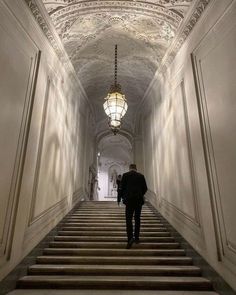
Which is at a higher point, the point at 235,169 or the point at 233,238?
the point at 235,169

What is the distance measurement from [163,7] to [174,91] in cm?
174

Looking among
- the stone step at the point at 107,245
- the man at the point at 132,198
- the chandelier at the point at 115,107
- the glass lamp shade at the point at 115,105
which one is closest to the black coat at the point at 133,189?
the man at the point at 132,198

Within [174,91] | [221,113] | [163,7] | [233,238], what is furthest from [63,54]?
[233,238]

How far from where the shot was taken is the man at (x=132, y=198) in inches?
168

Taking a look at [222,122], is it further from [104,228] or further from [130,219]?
[104,228]

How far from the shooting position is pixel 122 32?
227 inches

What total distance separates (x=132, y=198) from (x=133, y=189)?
0.57 feet

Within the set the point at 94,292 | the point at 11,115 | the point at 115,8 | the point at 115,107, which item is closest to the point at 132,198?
the point at 94,292

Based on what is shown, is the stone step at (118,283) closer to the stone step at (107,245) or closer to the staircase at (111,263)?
the staircase at (111,263)

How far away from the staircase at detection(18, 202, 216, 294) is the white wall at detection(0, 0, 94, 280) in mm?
438

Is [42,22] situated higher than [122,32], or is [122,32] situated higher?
[122,32]

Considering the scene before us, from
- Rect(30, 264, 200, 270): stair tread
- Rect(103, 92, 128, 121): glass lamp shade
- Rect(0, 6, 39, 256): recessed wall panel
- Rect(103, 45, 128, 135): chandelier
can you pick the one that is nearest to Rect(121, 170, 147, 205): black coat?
Rect(30, 264, 200, 270): stair tread

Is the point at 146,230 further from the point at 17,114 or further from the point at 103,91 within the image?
the point at 103,91

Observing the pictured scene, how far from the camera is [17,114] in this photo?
323 centimetres
